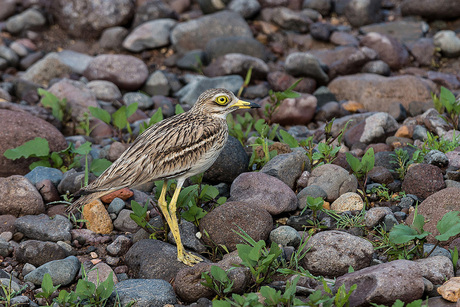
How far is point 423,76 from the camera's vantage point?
9.41 meters

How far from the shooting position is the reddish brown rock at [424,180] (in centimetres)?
538

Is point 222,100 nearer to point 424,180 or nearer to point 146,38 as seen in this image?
point 424,180

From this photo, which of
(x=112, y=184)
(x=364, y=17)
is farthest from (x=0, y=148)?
(x=364, y=17)

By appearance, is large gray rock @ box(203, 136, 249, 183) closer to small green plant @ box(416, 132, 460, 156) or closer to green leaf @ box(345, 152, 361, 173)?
green leaf @ box(345, 152, 361, 173)

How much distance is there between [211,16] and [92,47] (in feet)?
8.19

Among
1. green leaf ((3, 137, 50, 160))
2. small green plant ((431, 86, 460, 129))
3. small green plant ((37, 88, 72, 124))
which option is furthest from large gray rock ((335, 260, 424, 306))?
small green plant ((37, 88, 72, 124))

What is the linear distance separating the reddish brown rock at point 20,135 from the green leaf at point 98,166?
2.45 feet

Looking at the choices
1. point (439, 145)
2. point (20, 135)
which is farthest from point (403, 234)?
point (20, 135)

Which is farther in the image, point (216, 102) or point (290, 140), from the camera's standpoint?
point (290, 140)

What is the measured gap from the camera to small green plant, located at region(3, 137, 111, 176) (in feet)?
20.2

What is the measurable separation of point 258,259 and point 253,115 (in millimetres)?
4472

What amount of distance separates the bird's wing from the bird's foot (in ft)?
2.36

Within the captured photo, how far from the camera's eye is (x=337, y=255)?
446 centimetres

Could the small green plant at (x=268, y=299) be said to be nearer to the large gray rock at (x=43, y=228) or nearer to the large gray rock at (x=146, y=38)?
the large gray rock at (x=43, y=228)
